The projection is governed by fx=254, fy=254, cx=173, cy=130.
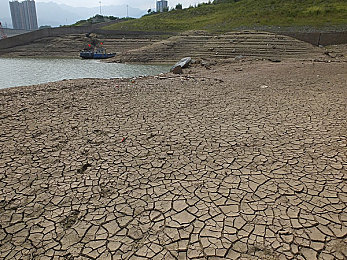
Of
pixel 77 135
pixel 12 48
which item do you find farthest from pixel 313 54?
pixel 12 48

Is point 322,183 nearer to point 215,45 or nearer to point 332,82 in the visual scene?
point 332,82

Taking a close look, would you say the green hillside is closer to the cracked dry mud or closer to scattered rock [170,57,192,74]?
scattered rock [170,57,192,74]

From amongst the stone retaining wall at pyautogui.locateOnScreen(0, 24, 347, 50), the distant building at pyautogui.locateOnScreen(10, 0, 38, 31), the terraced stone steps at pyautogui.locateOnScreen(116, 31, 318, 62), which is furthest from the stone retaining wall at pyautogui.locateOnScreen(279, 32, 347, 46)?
the distant building at pyautogui.locateOnScreen(10, 0, 38, 31)

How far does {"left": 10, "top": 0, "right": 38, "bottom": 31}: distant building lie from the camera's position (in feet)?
367

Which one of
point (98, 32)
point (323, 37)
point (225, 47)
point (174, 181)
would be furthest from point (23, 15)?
point (174, 181)

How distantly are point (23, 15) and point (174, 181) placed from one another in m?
140

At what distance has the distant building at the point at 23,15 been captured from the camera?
112 meters

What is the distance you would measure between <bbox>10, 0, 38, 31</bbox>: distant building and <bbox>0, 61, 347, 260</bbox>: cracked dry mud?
130928 mm

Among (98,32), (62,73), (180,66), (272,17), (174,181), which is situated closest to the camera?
(174,181)

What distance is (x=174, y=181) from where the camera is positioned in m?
3.37

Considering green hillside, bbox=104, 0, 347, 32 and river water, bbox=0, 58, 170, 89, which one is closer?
river water, bbox=0, 58, 170, 89

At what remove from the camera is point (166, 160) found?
3.90m

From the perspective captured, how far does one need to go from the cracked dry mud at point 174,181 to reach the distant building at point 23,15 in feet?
430

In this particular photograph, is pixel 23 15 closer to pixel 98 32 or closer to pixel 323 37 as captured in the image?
pixel 98 32
